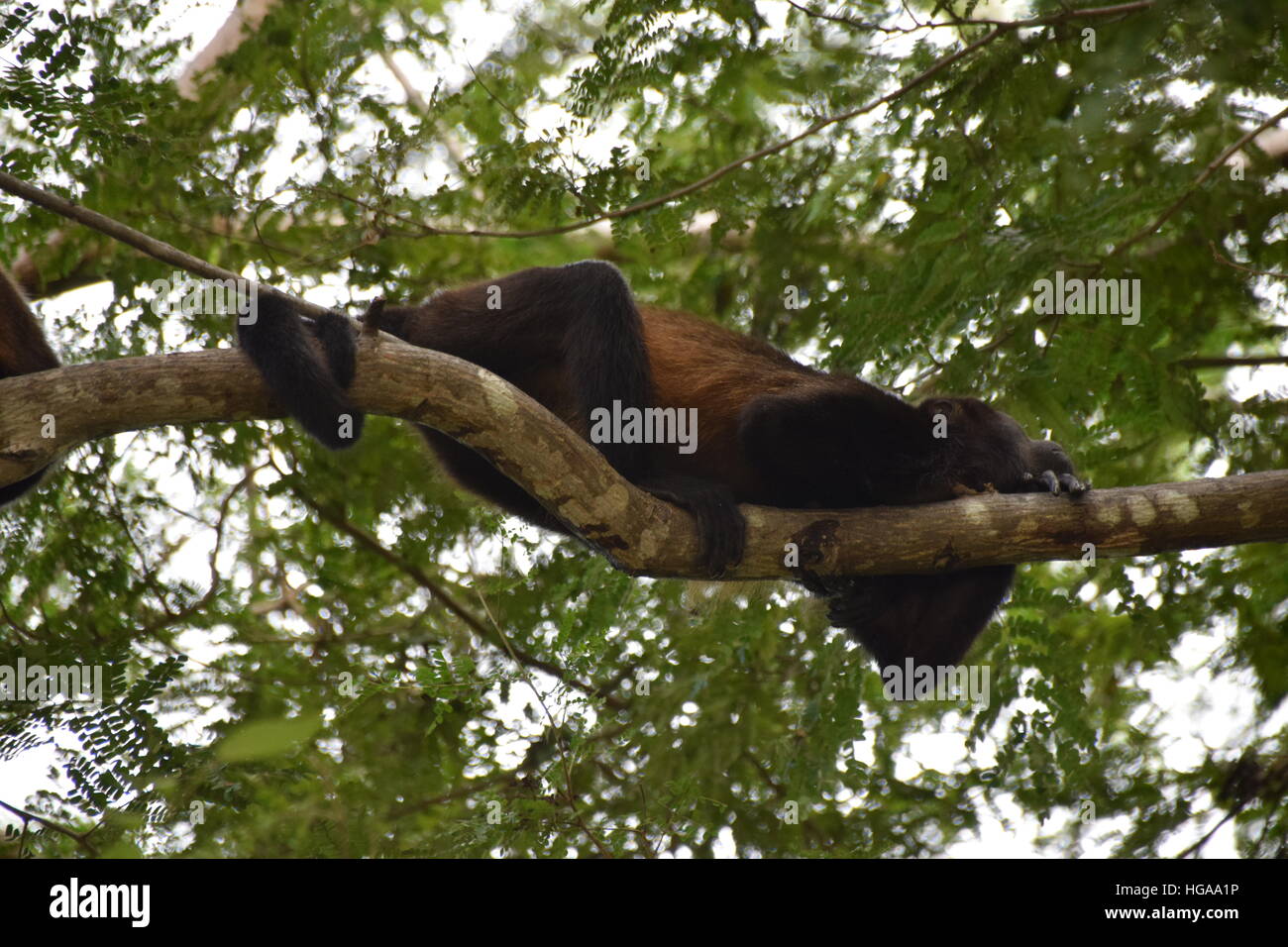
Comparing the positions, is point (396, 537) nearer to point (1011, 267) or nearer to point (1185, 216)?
point (1011, 267)

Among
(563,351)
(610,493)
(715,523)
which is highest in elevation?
(563,351)

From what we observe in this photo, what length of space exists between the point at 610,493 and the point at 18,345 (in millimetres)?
3321

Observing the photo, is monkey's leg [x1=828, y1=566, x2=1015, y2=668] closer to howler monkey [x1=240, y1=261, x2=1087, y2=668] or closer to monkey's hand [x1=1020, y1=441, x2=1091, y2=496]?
howler monkey [x1=240, y1=261, x2=1087, y2=668]

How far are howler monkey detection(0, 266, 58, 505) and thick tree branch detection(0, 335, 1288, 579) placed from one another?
1633 mm

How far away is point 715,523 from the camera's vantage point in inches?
203

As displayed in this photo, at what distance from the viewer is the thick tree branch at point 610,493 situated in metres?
4.39

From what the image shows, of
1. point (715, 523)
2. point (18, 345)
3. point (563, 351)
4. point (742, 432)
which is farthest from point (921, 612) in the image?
point (18, 345)

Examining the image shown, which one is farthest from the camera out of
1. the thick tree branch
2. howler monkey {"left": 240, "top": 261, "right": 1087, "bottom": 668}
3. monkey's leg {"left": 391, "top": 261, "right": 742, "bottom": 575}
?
howler monkey {"left": 240, "top": 261, "right": 1087, "bottom": 668}

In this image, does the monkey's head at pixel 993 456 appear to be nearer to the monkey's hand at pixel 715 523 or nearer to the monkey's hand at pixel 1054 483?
the monkey's hand at pixel 1054 483

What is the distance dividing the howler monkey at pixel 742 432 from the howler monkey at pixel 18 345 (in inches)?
71.1

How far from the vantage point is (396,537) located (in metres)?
8.12

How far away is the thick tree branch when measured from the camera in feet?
14.4

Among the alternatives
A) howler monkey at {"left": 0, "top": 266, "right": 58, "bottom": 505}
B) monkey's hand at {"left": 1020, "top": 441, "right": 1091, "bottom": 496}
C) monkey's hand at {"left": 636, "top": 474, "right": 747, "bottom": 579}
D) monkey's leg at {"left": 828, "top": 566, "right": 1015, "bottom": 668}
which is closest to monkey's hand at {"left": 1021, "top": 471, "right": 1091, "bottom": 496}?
monkey's hand at {"left": 1020, "top": 441, "right": 1091, "bottom": 496}

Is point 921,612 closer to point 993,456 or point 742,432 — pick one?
point 993,456
